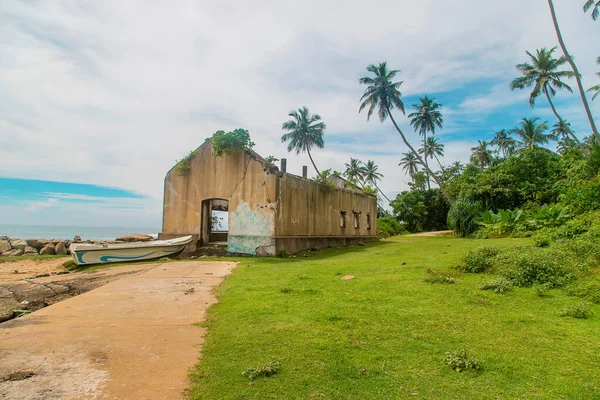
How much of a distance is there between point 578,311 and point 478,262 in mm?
3059

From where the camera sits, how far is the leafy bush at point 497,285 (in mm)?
5768

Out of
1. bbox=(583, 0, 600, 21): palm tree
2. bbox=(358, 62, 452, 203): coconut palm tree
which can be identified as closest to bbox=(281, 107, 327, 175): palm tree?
bbox=(358, 62, 452, 203): coconut palm tree

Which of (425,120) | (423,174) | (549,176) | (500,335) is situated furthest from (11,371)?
(423,174)

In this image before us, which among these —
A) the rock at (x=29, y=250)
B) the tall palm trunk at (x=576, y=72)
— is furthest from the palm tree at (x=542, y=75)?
the rock at (x=29, y=250)

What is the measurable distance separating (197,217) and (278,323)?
1182cm

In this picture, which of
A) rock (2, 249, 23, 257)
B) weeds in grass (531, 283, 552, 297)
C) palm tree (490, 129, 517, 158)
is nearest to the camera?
weeds in grass (531, 283, 552, 297)

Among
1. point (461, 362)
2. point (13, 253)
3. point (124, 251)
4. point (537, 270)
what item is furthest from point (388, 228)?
point (461, 362)

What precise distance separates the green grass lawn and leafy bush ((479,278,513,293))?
0.16 metres

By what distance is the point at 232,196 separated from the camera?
15039 millimetres

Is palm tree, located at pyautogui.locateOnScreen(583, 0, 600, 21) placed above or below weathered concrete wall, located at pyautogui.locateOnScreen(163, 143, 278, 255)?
above

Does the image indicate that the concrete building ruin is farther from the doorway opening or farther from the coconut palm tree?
the coconut palm tree

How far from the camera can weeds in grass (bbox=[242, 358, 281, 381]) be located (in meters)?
3.11

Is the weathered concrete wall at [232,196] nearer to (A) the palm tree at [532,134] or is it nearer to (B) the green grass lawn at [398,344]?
(B) the green grass lawn at [398,344]

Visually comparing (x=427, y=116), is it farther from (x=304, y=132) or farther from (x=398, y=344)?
(x=398, y=344)
